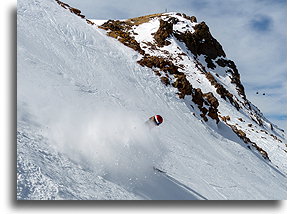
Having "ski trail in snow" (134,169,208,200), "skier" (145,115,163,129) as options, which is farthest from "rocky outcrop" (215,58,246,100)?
"ski trail in snow" (134,169,208,200)

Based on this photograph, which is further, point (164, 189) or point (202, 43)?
point (202, 43)

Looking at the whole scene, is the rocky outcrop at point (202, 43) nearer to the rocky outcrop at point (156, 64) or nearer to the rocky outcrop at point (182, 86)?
the rocky outcrop at point (156, 64)

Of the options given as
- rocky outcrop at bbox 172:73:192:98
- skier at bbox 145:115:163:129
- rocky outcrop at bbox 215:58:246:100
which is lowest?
skier at bbox 145:115:163:129

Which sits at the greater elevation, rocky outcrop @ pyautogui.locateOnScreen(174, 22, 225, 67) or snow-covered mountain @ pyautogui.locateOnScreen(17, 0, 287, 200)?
rocky outcrop @ pyautogui.locateOnScreen(174, 22, 225, 67)

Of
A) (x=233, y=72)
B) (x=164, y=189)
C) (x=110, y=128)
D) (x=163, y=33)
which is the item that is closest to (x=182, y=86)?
(x=110, y=128)

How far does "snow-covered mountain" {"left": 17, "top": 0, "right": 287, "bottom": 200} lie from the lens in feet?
21.9

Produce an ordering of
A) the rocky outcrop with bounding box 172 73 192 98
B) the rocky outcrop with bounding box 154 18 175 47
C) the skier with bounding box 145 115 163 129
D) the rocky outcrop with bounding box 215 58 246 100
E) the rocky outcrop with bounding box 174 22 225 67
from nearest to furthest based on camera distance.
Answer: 1. the skier with bounding box 145 115 163 129
2. the rocky outcrop with bounding box 172 73 192 98
3. the rocky outcrop with bounding box 154 18 175 47
4. the rocky outcrop with bounding box 215 58 246 100
5. the rocky outcrop with bounding box 174 22 225 67

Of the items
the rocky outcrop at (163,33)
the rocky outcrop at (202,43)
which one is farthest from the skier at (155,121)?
the rocky outcrop at (202,43)

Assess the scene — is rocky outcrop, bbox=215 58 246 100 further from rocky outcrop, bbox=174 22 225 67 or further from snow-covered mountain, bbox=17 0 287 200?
snow-covered mountain, bbox=17 0 287 200

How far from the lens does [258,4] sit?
9961 mm

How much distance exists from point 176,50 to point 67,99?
114ft

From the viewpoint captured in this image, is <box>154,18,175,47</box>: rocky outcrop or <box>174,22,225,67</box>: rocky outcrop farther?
<box>174,22,225,67</box>: rocky outcrop

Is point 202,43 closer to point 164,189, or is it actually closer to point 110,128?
point 110,128

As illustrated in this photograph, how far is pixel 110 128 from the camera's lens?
8953mm
